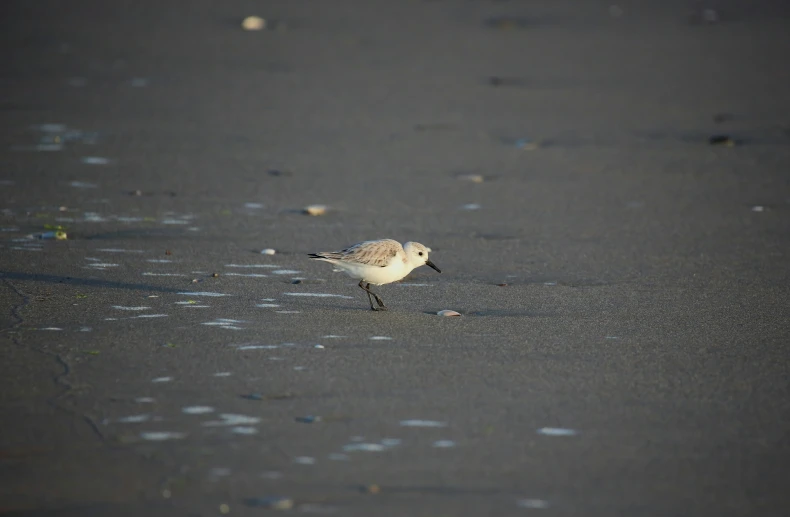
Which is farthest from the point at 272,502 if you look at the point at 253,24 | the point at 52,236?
the point at 253,24

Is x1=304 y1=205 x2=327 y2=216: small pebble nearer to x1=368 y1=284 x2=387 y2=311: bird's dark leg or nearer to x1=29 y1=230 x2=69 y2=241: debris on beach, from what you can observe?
x1=29 y1=230 x2=69 y2=241: debris on beach

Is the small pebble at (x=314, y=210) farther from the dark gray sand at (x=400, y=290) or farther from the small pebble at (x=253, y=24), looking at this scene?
the small pebble at (x=253, y=24)

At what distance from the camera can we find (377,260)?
7.02 metres

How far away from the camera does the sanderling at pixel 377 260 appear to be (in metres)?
7.03

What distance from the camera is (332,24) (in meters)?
21.4

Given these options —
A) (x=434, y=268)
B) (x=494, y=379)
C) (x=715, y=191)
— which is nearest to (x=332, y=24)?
(x=715, y=191)

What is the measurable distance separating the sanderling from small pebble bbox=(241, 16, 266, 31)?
48.9 ft

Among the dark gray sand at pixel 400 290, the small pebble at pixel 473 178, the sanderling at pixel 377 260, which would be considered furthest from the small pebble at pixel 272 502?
the small pebble at pixel 473 178

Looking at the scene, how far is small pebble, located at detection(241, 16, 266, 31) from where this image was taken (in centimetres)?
2129

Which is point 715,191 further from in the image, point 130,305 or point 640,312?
point 130,305

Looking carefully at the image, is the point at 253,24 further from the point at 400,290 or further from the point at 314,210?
the point at 400,290

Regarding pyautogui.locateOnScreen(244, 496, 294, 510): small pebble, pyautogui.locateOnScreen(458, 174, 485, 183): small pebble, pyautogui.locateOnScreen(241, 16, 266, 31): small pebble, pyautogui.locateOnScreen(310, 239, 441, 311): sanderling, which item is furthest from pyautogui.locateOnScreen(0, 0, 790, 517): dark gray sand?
pyautogui.locateOnScreen(241, 16, 266, 31): small pebble

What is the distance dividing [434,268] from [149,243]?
2.45 m

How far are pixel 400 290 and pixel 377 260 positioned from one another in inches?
25.1
